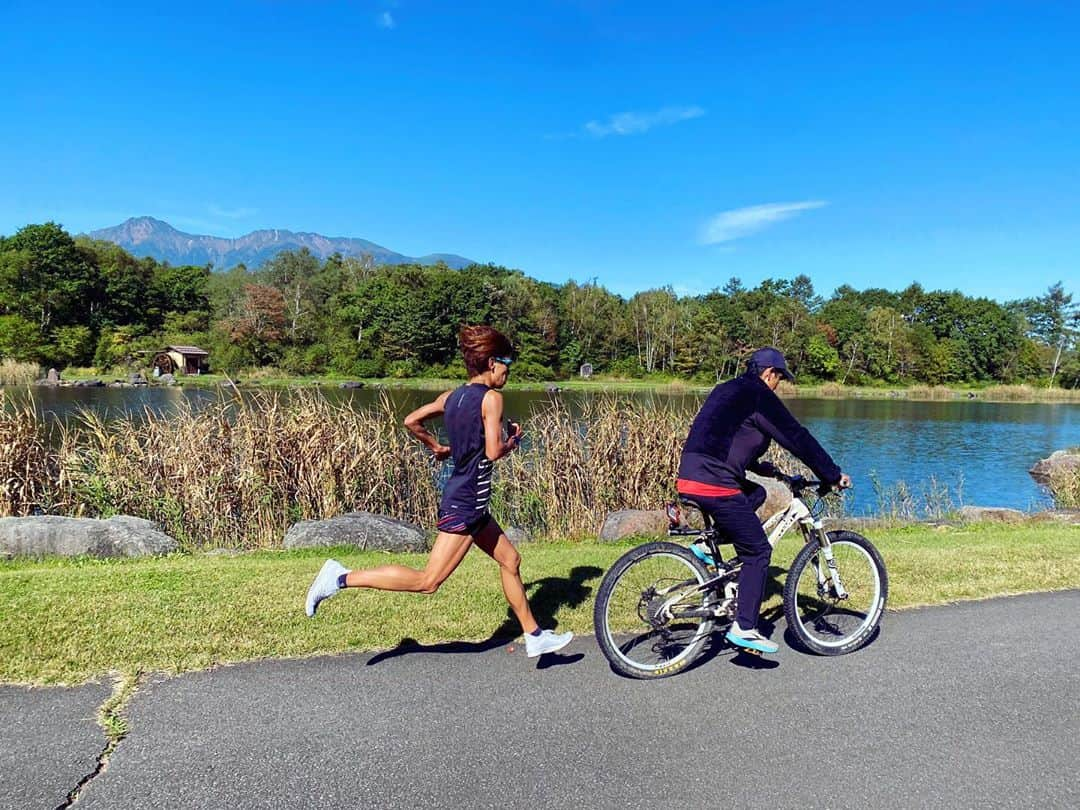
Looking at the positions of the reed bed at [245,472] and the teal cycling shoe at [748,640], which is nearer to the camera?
the teal cycling shoe at [748,640]

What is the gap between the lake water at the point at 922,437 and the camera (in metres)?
19.4

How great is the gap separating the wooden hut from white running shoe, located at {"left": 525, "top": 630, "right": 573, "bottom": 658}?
66.1 metres

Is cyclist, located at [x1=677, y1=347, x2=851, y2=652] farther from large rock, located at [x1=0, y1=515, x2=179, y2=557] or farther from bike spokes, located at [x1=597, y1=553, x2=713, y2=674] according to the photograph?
large rock, located at [x1=0, y1=515, x2=179, y2=557]

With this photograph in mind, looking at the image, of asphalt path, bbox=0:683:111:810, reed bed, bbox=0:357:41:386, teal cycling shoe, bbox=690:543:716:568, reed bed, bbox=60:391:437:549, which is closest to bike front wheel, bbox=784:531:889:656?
teal cycling shoe, bbox=690:543:716:568

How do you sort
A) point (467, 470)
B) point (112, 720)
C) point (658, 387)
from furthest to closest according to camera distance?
point (658, 387)
point (467, 470)
point (112, 720)

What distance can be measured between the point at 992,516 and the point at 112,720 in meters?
13.3

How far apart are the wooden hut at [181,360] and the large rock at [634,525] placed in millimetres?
61469

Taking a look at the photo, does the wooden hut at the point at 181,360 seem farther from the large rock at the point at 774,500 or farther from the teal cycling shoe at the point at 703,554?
the teal cycling shoe at the point at 703,554

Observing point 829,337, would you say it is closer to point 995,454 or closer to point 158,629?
point 995,454

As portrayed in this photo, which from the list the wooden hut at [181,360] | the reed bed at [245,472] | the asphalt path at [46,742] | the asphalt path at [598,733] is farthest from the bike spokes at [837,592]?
the wooden hut at [181,360]

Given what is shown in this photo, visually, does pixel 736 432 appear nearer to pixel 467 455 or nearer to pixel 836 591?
pixel 836 591

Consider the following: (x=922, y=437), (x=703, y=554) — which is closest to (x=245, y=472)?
(x=703, y=554)

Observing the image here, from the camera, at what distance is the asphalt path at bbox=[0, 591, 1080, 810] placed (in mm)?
3127

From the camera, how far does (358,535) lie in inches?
355
